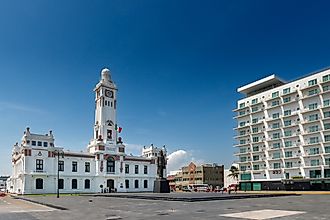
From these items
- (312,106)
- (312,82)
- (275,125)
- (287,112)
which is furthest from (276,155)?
(312,82)

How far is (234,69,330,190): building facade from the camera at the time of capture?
74188 millimetres

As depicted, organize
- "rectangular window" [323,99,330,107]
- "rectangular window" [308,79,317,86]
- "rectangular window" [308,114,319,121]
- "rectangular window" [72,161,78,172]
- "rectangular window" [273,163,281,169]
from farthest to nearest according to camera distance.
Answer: "rectangular window" [273,163,281,169] → "rectangular window" [72,161,78,172] → "rectangular window" [308,79,317,86] → "rectangular window" [308,114,319,121] → "rectangular window" [323,99,330,107]

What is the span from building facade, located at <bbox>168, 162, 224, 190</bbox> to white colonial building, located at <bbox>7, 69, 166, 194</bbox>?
4262 cm

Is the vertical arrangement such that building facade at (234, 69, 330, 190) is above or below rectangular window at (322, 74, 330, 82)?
below

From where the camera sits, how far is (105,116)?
91812mm

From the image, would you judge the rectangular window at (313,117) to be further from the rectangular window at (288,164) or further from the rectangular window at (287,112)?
the rectangular window at (288,164)

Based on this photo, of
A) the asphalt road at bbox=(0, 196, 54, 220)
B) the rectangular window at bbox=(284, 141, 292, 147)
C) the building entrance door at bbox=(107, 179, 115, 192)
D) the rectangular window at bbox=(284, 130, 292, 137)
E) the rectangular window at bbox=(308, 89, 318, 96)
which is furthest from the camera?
the building entrance door at bbox=(107, 179, 115, 192)

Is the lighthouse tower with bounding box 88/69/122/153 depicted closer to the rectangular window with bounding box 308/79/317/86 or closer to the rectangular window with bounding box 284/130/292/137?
the rectangular window with bounding box 284/130/292/137

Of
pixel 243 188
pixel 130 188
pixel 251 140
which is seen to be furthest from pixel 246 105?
pixel 130 188

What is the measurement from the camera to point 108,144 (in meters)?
89.0

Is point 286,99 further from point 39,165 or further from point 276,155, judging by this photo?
point 39,165

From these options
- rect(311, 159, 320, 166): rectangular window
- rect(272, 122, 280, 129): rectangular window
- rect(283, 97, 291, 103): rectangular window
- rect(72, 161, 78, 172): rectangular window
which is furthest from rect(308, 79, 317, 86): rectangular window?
rect(72, 161, 78, 172): rectangular window

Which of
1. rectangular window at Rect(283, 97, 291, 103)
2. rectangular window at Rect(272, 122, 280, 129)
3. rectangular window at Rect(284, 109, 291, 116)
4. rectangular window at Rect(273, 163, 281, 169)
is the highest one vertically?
rectangular window at Rect(283, 97, 291, 103)

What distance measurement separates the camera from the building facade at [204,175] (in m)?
137
